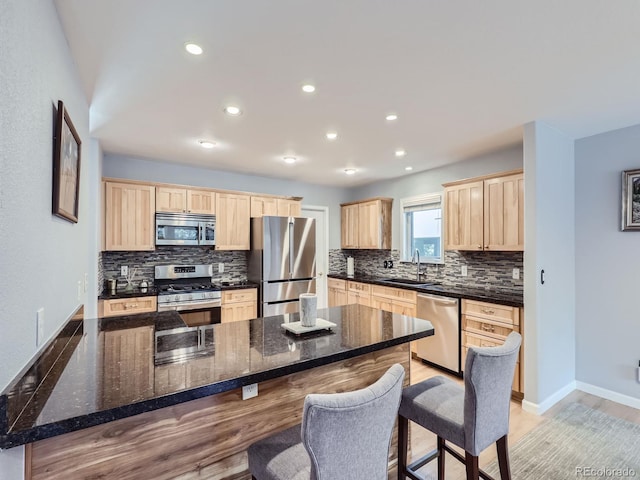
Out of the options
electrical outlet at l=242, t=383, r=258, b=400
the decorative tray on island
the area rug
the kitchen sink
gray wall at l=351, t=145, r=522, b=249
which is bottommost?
the area rug

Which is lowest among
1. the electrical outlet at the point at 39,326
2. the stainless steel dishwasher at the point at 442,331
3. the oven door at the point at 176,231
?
the stainless steel dishwasher at the point at 442,331

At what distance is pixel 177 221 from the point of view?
13.3ft

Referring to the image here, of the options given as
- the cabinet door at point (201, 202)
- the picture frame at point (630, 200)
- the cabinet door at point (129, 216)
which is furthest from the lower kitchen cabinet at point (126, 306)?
the picture frame at point (630, 200)

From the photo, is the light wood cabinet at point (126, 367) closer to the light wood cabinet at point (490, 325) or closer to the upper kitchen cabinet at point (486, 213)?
the light wood cabinet at point (490, 325)

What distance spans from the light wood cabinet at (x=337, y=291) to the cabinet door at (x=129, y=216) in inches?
113

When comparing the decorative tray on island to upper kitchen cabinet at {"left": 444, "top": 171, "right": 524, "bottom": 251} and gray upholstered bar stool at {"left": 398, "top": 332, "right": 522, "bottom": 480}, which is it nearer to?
gray upholstered bar stool at {"left": 398, "top": 332, "right": 522, "bottom": 480}

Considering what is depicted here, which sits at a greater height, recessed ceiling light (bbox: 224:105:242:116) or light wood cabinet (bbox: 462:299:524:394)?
recessed ceiling light (bbox: 224:105:242:116)

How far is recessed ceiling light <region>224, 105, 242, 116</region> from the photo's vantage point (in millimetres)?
2523

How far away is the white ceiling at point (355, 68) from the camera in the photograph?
1497mm

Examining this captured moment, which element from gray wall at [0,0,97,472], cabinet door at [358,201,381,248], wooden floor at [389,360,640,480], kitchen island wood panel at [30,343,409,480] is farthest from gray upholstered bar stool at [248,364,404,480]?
cabinet door at [358,201,381,248]

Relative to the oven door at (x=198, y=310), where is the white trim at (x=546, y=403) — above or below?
below

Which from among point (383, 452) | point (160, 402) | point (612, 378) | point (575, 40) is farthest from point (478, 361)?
point (612, 378)

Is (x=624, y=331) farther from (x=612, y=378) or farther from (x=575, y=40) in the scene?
(x=575, y=40)

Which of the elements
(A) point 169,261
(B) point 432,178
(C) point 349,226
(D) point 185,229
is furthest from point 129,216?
(B) point 432,178
